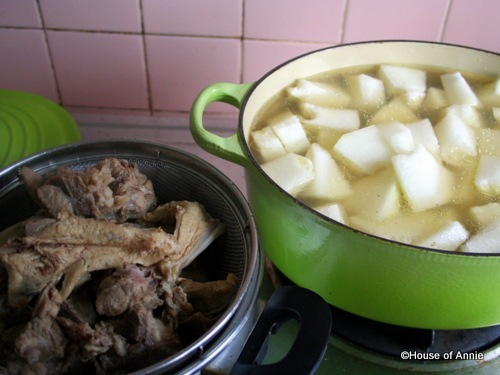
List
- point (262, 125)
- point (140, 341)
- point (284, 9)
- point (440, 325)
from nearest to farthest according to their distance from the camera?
point (140, 341), point (440, 325), point (262, 125), point (284, 9)

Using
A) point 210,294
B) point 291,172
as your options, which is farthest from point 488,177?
point 210,294

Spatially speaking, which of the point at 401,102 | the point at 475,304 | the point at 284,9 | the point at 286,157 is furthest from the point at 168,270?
the point at 284,9

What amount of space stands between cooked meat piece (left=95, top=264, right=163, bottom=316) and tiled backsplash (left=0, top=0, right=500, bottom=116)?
55 centimetres

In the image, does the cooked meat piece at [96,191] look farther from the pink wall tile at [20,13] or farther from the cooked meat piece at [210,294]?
the pink wall tile at [20,13]

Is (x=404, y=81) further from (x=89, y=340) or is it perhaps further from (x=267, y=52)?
(x=89, y=340)

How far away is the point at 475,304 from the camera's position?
528 mm

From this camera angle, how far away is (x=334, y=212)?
0.57 metres

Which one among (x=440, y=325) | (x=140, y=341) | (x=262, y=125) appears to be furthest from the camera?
(x=262, y=125)

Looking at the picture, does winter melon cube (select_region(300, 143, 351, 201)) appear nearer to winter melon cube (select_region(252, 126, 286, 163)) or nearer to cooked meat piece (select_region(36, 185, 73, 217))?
winter melon cube (select_region(252, 126, 286, 163))

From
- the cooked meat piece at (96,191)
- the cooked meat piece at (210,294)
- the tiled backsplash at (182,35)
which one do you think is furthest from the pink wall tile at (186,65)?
the cooked meat piece at (210,294)

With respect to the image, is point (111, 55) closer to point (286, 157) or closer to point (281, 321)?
point (286, 157)

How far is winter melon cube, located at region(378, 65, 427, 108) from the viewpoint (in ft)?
2.46

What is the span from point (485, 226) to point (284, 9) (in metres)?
0.51

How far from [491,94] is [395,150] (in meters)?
0.21
